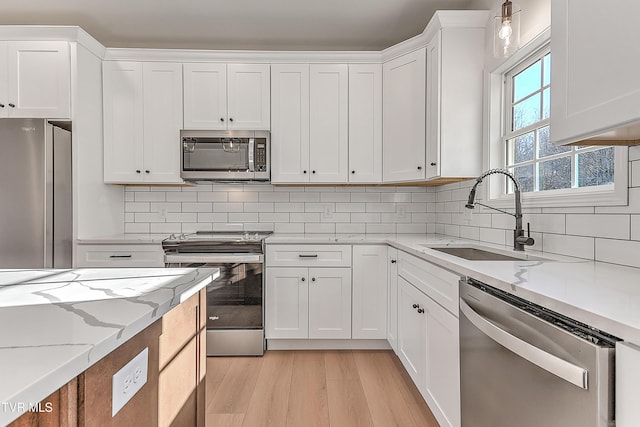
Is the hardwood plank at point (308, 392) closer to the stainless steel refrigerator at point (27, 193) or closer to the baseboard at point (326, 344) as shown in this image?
the baseboard at point (326, 344)

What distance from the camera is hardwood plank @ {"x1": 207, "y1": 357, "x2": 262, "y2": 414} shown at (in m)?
2.01

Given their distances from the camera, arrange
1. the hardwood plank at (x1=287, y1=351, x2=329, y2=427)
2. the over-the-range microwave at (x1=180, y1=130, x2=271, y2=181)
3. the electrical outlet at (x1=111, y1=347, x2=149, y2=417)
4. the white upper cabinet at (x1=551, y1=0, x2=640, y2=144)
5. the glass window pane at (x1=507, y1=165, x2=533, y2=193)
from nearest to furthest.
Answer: the electrical outlet at (x1=111, y1=347, x2=149, y2=417)
the white upper cabinet at (x1=551, y1=0, x2=640, y2=144)
the hardwood plank at (x1=287, y1=351, x2=329, y2=427)
the glass window pane at (x1=507, y1=165, x2=533, y2=193)
the over-the-range microwave at (x1=180, y1=130, x2=271, y2=181)

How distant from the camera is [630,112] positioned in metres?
0.90

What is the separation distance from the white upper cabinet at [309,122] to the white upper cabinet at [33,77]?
1.55 meters

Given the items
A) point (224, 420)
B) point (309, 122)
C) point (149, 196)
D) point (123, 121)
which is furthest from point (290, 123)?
point (224, 420)

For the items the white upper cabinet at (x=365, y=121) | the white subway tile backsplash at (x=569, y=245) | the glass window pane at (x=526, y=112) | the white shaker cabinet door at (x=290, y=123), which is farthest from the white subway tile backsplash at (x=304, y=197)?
the white subway tile backsplash at (x=569, y=245)

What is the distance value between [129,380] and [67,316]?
19cm

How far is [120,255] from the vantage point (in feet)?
8.95

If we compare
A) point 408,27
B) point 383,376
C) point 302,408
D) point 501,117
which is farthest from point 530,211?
point 408,27

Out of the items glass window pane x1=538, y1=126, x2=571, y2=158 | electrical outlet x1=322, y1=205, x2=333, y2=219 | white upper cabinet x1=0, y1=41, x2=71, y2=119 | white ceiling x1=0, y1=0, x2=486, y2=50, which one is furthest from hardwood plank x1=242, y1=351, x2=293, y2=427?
white ceiling x1=0, y1=0, x2=486, y2=50

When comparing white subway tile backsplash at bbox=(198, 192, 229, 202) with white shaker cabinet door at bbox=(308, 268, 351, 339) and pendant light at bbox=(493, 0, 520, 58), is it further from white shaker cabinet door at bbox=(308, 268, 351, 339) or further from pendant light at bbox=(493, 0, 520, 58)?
pendant light at bbox=(493, 0, 520, 58)

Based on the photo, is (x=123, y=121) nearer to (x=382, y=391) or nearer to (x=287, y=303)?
(x=287, y=303)

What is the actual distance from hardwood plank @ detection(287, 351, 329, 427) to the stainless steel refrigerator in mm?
1935

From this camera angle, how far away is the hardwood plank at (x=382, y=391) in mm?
1907
